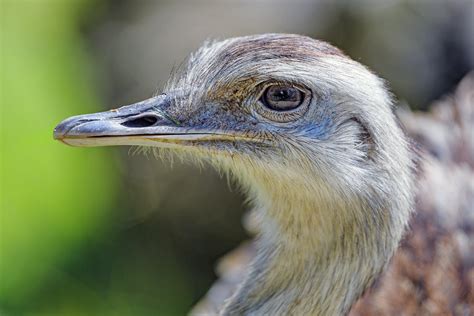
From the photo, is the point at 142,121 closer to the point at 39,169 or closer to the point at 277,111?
the point at 277,111

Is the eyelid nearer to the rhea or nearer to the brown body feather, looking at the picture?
the rhea

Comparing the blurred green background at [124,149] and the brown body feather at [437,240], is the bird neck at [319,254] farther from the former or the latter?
the blurred green background at [124,149]

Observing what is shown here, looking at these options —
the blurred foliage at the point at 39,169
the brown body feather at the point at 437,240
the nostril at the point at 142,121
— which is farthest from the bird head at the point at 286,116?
the blurred foliage at the point at 39,169

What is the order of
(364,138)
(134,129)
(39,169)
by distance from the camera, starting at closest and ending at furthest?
(134,129), (364,138), (39,169)

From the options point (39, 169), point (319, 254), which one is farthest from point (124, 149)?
point (319, 254)

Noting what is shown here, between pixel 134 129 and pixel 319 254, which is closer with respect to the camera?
pixel 134 129

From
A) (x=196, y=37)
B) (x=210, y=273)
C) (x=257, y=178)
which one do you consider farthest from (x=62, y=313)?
(x=257, y=178)

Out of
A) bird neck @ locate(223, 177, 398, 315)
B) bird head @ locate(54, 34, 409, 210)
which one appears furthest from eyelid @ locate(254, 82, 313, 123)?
bird neck @ locate(223, 177, 398, 315)

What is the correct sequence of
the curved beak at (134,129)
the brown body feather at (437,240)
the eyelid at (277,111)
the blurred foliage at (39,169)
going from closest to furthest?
the curved beak at (134,129), the eyelid at (277,111), the brown body feather at (437,240), the blurred foliage at (39,169)
